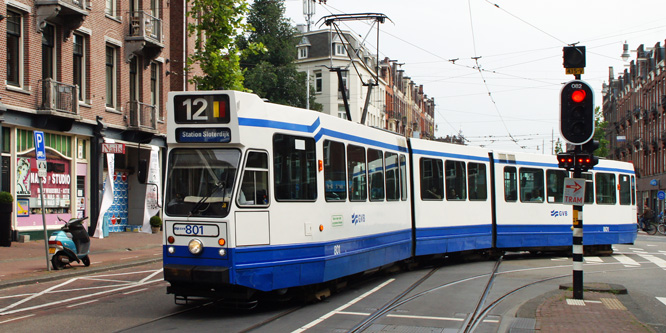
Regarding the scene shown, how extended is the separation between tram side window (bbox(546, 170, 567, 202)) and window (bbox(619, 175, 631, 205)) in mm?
2913

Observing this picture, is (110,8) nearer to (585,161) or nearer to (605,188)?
(605,188)

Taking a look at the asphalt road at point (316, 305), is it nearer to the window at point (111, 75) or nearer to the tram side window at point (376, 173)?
the tram side window at point (376, 173)

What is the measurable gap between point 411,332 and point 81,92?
63.8 feet

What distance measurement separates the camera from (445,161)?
16.4 meters

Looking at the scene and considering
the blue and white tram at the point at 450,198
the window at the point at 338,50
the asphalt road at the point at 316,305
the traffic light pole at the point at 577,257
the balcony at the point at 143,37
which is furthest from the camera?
the window at the point at 338,50

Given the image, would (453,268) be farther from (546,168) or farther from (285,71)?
(285,71)

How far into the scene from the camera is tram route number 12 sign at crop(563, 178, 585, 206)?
11.0 meters

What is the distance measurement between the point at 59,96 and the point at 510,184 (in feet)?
48.1

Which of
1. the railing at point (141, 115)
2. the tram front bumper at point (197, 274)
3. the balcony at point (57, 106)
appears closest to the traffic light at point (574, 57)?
the tram front bumper at point (197, 274)

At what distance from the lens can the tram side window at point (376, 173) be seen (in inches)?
→ 492

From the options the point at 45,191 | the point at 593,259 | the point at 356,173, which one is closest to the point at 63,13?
the point at 45,191

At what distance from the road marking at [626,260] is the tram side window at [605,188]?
1.67 m

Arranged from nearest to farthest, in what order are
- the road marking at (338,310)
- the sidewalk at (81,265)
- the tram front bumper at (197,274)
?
the road marking at (338,310), the tram front bumper at (197,274), the sidewalk at (81,265)

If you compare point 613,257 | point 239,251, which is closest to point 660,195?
point 613,257
